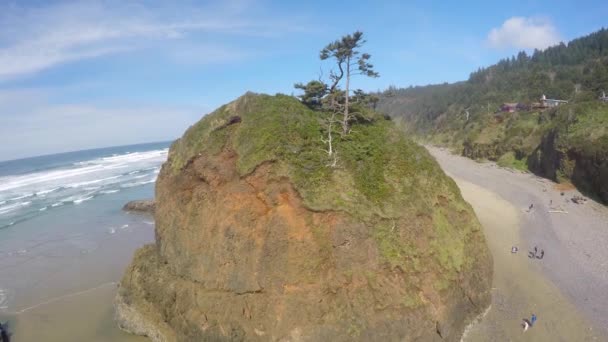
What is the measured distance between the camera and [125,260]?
2366 cm

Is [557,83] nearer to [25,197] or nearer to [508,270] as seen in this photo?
[508,270]

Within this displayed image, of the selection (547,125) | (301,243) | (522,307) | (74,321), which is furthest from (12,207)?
(547,125)

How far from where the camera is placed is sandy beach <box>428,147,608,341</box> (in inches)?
563

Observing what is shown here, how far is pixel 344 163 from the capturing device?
13969 millimetres

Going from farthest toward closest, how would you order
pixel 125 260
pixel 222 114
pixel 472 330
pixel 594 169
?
pixel 594 169 → pixel 125 260 → pixel 222 114 → pixel 472 330

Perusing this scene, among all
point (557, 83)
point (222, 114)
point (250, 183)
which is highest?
point (557, 83)

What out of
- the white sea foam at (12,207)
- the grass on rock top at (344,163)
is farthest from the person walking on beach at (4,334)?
the white sea foam at (12,207)

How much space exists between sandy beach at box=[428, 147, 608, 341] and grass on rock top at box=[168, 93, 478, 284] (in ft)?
11.9

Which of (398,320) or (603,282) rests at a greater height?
(398,320)

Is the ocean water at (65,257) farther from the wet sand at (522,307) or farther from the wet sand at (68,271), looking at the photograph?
the wet sand at (522,307)

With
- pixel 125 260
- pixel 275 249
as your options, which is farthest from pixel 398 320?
pixel 125 260

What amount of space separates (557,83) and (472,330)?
94479mm

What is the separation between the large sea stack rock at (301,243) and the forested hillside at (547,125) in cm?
701

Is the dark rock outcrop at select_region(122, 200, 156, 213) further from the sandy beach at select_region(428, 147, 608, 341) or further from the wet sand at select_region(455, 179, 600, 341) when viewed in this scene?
the wet sand at select_region(455, 179, 600, 341)
